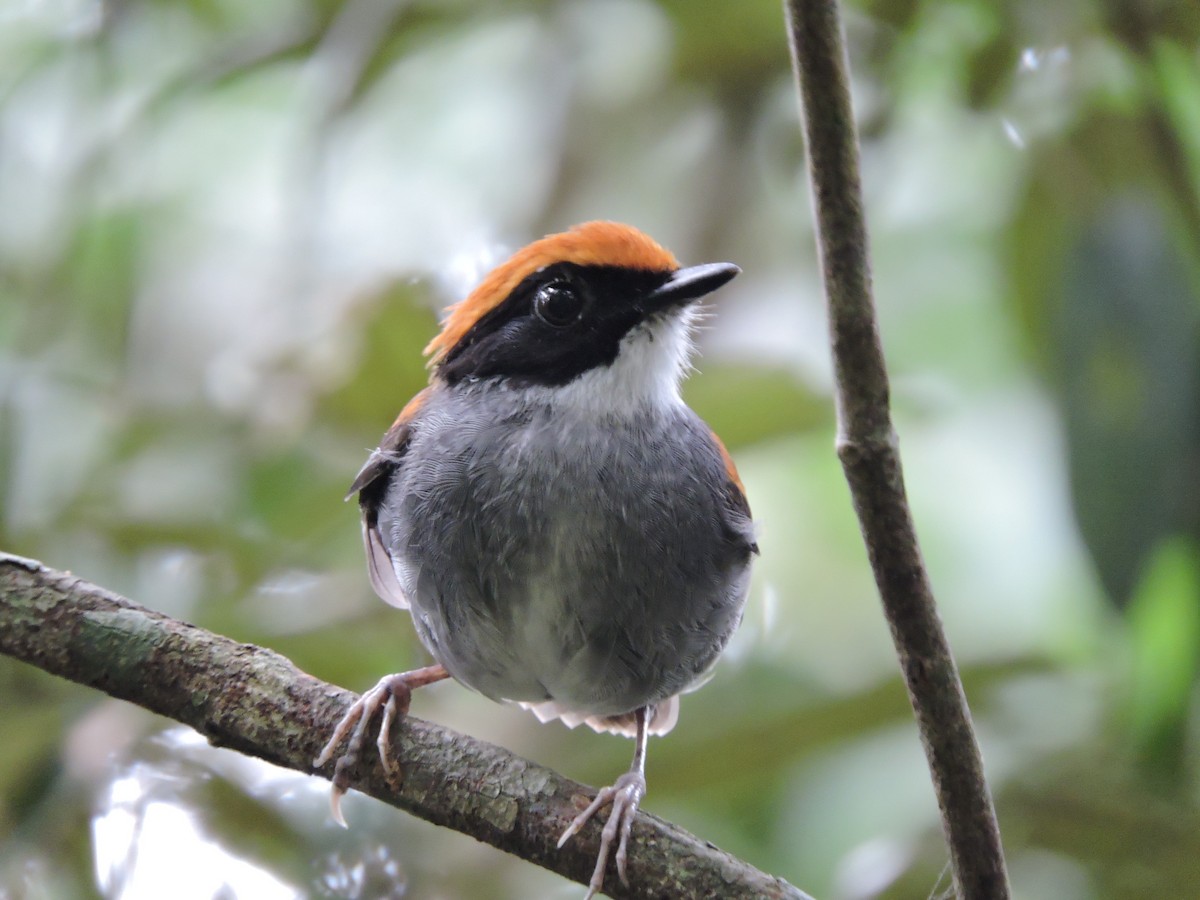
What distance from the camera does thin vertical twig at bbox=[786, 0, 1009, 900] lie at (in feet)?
6.40

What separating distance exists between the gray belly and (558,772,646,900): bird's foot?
0.46 m

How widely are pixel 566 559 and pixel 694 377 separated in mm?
1152

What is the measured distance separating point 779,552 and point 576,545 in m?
2.45

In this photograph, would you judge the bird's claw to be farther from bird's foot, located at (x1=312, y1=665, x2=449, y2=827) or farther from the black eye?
the black eye

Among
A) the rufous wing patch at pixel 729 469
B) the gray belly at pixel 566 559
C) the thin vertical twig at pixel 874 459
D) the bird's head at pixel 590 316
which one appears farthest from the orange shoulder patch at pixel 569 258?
the thin vertical twig at pixel 874 459

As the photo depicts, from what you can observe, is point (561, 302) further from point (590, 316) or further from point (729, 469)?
point (729, 469)

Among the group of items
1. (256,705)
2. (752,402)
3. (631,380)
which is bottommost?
(256,705)

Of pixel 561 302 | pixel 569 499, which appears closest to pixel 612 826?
pixel 569 499

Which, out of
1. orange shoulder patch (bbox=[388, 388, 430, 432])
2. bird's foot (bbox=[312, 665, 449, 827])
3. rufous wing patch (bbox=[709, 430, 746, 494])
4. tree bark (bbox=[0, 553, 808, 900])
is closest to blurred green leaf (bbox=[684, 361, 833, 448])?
rufous wing patch (bbox=[709, 430, 746, 494])

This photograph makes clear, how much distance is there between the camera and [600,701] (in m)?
3.46

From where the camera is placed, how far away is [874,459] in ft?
6.85

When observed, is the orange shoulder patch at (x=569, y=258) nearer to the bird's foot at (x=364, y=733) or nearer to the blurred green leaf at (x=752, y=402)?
the blurred green leaf at (x=752, y=402)

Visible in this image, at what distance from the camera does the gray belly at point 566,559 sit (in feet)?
10.7


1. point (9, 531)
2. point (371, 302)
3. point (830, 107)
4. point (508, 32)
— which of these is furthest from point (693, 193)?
point (830, 107)
